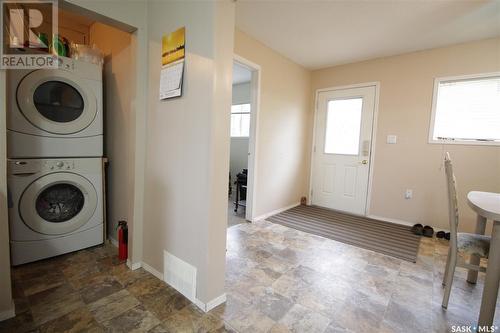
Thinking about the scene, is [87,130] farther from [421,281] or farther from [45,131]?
[421,281]

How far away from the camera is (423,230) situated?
2.99 metres

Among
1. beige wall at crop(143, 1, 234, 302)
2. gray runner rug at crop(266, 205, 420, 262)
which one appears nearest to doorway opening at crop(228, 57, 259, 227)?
gray runner rug at crop(266, 205, 420, 262)

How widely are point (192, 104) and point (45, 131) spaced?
4.56 ft

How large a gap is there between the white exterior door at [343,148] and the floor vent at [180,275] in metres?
3.10

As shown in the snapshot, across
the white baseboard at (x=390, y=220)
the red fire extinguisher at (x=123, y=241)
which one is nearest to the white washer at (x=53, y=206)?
the red fire extinguisher at (x=123, y=241)

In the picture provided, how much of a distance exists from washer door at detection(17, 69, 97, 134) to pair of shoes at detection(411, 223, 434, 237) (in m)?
4.06

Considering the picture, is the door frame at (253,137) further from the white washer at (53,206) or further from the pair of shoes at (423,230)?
the pair of shoes at (423,230)

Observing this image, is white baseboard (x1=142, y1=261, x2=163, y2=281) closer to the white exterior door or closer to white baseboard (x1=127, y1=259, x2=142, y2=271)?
white baseboard (x1=127, y1=259, x2=142, y2=271)

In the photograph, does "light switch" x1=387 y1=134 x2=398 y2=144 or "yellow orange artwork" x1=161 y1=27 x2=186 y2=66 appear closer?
"yellow orange artwork" x1=161 y1=27 x2=186 y2=66

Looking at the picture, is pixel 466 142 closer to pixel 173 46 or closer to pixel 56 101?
pixel 173 46

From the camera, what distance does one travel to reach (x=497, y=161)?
8.86 ft

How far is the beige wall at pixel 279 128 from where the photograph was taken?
3.17 meters

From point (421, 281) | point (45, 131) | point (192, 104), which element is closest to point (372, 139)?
point (421, 281)

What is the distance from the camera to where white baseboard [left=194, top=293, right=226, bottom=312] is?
1.45 meters
